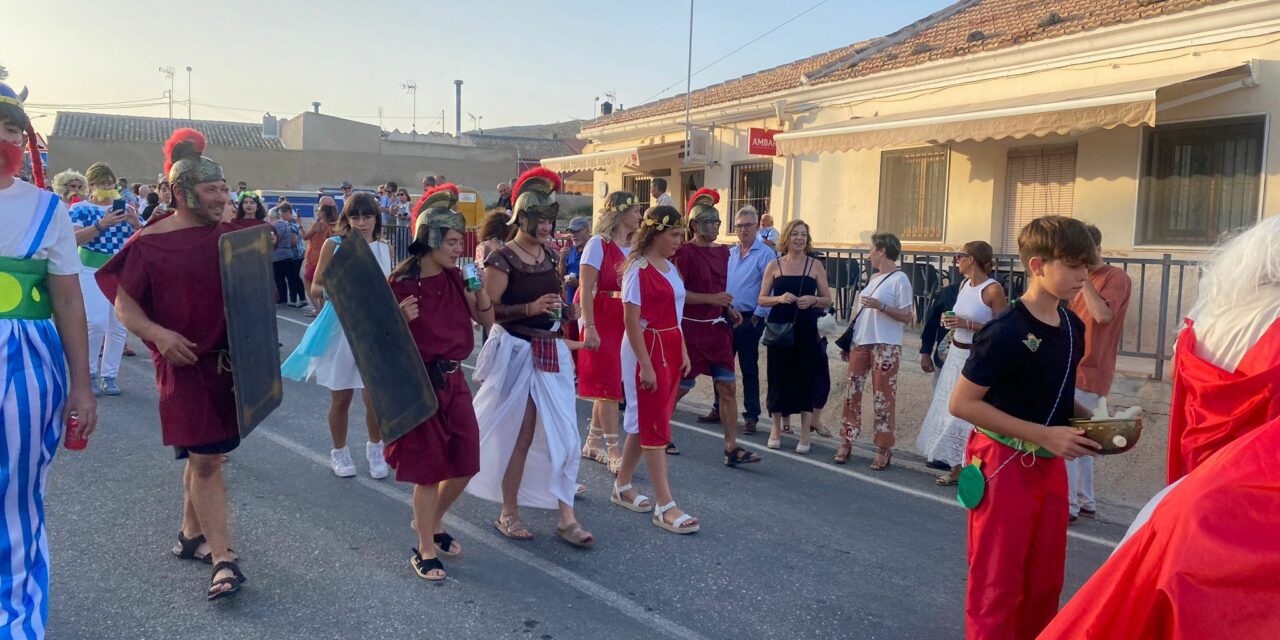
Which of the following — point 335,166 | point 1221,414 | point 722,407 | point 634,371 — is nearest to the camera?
point 1221,414

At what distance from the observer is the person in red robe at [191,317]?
3959 millimetres

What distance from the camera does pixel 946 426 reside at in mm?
6805

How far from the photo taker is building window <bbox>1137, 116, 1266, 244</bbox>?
10062 mm

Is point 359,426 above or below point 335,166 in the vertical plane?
below

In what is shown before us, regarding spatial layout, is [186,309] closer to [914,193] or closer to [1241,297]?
[1241,297]

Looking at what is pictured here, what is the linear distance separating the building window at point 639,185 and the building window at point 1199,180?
11.9 metres

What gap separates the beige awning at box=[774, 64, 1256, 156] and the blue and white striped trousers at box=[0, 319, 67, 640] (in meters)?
9.47

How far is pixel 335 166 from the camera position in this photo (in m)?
42.6

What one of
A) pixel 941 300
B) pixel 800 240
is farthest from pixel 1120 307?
pixel 800 240

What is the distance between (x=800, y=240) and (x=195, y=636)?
5223 millimetres

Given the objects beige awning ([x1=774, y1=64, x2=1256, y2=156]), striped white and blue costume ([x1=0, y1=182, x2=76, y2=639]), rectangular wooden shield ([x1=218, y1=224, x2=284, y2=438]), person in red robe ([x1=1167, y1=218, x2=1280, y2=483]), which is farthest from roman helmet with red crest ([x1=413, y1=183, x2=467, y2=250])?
beige awning ([x1=774, y1=64, x2=1256, y2=156])

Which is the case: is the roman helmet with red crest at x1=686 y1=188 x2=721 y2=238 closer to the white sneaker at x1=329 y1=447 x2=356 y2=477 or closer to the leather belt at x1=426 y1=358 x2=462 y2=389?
the leather belt at x1=426 y1=358 x2=462 y2=389

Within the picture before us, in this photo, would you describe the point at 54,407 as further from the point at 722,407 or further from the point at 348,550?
the point at 722,407

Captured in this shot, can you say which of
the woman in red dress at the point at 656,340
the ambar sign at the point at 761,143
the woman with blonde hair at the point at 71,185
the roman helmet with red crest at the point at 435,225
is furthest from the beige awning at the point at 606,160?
the roman helmet with red crest at the point at 435,225
